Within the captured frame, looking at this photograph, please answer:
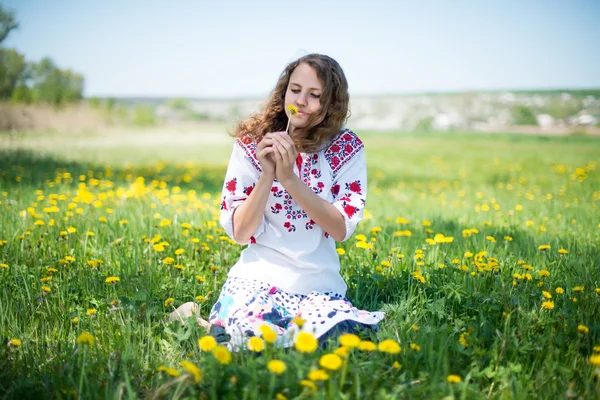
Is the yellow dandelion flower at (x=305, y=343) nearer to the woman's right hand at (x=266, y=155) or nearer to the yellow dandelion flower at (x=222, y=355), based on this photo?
the yellow dandelion flower at (x=222, y=355)

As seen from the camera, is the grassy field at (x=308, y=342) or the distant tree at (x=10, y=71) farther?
the distant tree at (x=10, y=71)

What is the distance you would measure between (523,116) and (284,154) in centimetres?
3144

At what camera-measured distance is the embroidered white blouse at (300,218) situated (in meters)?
2.13

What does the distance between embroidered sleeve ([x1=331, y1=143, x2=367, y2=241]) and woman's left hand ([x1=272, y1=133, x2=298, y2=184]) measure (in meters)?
0.36

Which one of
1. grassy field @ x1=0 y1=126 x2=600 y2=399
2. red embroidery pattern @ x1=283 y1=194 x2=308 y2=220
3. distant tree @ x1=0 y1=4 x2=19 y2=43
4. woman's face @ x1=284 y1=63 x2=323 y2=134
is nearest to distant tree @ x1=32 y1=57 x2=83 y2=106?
distant tree @ x1=0 y1=4 x2=19 y2=43

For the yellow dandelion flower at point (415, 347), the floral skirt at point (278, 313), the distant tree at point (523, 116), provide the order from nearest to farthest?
the yellow dandelion flower at point (415, 347), the floral skirt at point (278, 313), the distant tree at point (523, 116)

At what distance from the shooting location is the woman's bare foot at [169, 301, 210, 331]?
2.06 m

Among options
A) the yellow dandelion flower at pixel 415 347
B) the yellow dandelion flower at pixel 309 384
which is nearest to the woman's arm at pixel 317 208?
the yellow dandelion flower at pixel 415 347

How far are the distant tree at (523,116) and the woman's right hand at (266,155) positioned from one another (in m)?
30.4

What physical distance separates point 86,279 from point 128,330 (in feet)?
2.68

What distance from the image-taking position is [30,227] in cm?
319

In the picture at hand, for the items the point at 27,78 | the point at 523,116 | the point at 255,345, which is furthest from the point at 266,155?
the point at 523,116

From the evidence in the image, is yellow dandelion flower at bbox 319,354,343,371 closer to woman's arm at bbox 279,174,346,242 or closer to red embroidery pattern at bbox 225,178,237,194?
woman's arm at bbox 279,174,346,242

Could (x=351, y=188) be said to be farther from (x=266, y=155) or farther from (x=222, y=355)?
(x=222, y=355)
